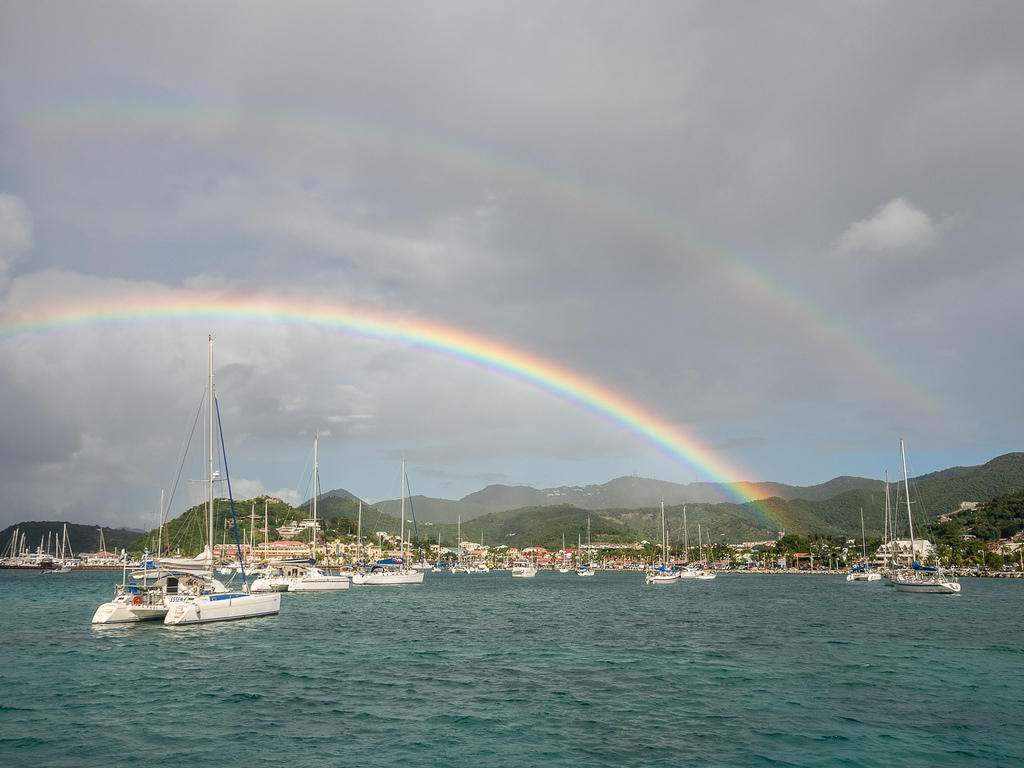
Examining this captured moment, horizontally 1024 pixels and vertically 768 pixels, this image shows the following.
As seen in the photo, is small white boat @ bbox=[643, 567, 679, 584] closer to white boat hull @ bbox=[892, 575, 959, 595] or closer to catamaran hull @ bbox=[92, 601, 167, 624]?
white boat hull @ bbox=[892, 575, 959, 595]

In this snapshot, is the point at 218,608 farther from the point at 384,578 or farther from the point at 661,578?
the point at 661,578

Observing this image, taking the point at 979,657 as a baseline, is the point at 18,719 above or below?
above

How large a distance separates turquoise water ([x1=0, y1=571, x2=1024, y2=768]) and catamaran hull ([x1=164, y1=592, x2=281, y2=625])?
77cm

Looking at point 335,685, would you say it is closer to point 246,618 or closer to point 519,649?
point 519,649

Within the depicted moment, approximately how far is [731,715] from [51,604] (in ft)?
247

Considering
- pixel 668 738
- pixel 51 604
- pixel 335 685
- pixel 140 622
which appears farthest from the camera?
pixel 51 604

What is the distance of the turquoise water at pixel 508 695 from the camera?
706 inches

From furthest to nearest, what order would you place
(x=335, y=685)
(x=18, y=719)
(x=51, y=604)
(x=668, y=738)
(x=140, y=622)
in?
(x=51, y=604) → (x=140, y=622) → (x=335, y=685) → (x=18, y=719) → (x=668, y=738)

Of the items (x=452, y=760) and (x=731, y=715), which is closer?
(x=452, y=760)

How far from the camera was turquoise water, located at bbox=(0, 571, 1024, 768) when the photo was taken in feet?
58.9

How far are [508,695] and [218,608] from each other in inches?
1121

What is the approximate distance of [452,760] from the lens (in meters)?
17.2

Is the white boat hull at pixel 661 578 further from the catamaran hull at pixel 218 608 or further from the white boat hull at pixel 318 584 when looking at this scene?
the catamaran hull at pixel 218 608

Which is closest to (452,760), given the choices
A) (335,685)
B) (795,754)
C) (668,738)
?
(668,738)
